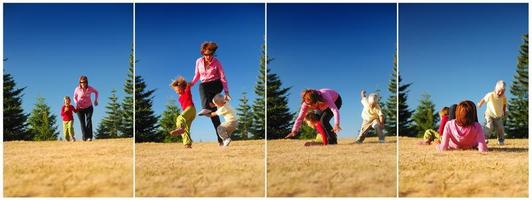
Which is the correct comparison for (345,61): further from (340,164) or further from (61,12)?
(61,12)

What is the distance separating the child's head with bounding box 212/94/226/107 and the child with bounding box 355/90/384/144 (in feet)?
5.02

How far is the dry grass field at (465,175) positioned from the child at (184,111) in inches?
92.2

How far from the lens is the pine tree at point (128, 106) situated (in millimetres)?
9352

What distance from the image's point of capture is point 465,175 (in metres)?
9.14

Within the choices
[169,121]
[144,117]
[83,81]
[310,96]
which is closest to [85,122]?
[83,81]

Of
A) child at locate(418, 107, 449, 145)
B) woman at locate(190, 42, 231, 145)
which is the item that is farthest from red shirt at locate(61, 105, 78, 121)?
child at locate(418, 107, 449, 145)

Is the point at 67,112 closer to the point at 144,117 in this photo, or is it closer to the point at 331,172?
the point at 144,117

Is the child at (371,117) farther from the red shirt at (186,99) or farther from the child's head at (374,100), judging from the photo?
the red shirt at (186,99)

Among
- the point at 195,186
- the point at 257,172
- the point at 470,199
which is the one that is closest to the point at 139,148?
the point at 195,186

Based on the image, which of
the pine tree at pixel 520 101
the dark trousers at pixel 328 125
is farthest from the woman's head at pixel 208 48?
the pine tree at pixel 520 101

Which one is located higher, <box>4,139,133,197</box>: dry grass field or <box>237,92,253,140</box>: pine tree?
<box>237,92,253,140</box>: pine tree

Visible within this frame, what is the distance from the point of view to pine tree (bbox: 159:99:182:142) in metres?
9.38

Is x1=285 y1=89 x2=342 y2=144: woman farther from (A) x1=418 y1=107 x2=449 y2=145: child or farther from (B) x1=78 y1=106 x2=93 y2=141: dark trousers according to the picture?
(B) x1=78 y1=106 x2=93 y2=141: dark trousers

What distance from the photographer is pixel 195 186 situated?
9.18 meters
